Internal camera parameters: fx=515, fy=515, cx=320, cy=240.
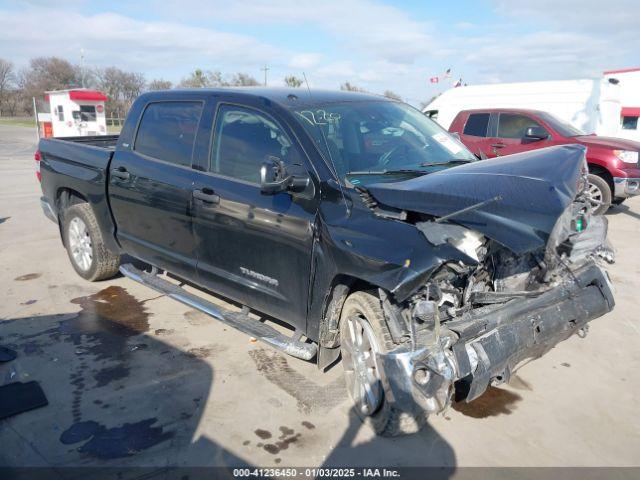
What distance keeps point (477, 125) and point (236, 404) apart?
831 cm

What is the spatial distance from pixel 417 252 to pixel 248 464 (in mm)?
1489

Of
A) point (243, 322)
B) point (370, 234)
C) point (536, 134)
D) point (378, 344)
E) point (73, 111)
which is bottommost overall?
point (243, 322)

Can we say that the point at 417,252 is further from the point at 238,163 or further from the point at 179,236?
the point at 179,236

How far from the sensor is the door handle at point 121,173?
4.53m

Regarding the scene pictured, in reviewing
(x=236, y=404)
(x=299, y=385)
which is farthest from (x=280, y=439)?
(x=299, y=385)

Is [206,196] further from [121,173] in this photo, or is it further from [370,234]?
[370,234]

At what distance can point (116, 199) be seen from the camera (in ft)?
15.5

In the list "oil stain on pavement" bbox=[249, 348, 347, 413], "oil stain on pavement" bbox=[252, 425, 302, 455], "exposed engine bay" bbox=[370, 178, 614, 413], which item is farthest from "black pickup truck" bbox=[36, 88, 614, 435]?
"oil stain on pavement" bbox=[252, 425, 302, 455]

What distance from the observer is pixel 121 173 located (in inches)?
181

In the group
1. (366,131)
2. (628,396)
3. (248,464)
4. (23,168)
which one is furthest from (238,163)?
Result: (23,168)

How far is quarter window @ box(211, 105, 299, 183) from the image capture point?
11.4ft

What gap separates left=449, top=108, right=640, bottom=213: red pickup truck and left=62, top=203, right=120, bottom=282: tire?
21.0 feet

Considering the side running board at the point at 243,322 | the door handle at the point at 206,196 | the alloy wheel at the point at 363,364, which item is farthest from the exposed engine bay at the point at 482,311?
the door handle at the point at 206,196

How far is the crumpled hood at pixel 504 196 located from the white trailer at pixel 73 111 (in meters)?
20.2
